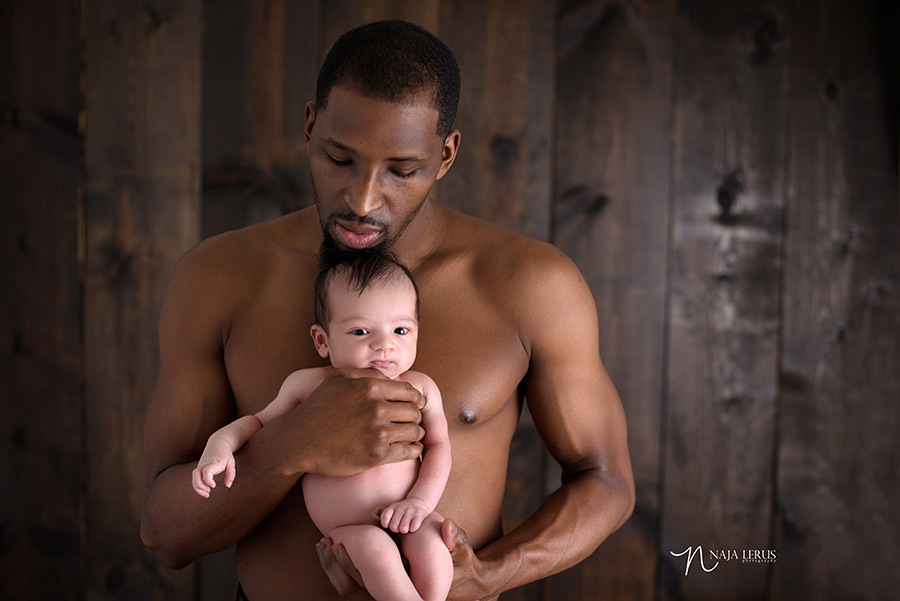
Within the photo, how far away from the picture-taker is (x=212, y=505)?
128cm

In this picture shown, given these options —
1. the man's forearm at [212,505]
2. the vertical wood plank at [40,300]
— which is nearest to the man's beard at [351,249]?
the man's forearm at [212,505]

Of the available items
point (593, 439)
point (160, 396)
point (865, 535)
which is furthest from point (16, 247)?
point (865, 535)

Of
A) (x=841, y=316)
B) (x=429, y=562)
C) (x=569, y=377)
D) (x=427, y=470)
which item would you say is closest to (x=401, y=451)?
(x=427, y=470)

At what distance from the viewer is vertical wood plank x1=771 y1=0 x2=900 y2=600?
7.12ft

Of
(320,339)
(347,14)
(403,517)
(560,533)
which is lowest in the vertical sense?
(560,533)

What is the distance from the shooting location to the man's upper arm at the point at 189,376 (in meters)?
1.36

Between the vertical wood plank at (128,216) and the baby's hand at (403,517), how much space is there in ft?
4.00

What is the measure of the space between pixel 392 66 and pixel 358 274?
1.15ft

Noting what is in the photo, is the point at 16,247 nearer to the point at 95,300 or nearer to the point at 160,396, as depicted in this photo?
the point at 95,300

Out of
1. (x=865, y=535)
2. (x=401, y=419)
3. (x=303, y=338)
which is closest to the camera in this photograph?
(x=401, y=419)

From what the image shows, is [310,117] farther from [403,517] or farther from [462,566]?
[462,566]

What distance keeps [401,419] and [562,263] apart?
0.48m

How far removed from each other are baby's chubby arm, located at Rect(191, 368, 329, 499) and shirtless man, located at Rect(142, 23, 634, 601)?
35 millimetres

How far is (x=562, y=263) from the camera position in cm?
146
